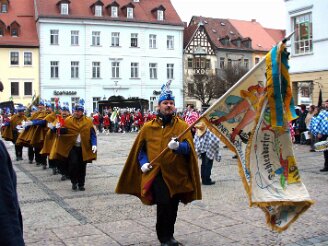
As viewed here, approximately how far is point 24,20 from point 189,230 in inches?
1870

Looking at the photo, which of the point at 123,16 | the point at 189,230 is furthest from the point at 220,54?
the point at 189,230

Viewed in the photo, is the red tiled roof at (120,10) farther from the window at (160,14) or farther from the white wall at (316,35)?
the white wall at (316,35)

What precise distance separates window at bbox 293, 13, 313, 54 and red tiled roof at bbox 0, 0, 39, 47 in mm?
28927

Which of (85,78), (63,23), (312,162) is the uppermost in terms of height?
(63,23)

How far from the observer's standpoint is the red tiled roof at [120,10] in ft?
160

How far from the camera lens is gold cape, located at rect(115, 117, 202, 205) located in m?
5.73

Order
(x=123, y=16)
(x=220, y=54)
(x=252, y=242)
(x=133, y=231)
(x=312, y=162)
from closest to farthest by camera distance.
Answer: (x=252, y=242)
(x=133, y=231)
(x=312, y=162)
(x=123, y=16)
(x=220, y=54)

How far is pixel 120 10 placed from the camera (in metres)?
51.8

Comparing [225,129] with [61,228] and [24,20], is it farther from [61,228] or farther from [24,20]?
[24,20]

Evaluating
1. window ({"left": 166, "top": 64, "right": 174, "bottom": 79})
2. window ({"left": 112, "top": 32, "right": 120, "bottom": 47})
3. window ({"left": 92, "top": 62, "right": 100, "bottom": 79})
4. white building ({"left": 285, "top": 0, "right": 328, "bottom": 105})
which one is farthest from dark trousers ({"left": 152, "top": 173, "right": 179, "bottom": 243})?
window ({"left": 166, "top": 64, "right": 174, "bottom": 79})

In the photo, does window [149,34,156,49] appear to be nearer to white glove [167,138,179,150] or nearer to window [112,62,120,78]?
window [112,62,120,78]

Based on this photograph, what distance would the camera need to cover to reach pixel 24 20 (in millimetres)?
50125

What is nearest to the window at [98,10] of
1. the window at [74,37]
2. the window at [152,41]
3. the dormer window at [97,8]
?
the dormer window at [97,8]

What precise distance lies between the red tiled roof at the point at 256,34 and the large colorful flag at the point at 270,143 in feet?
195
